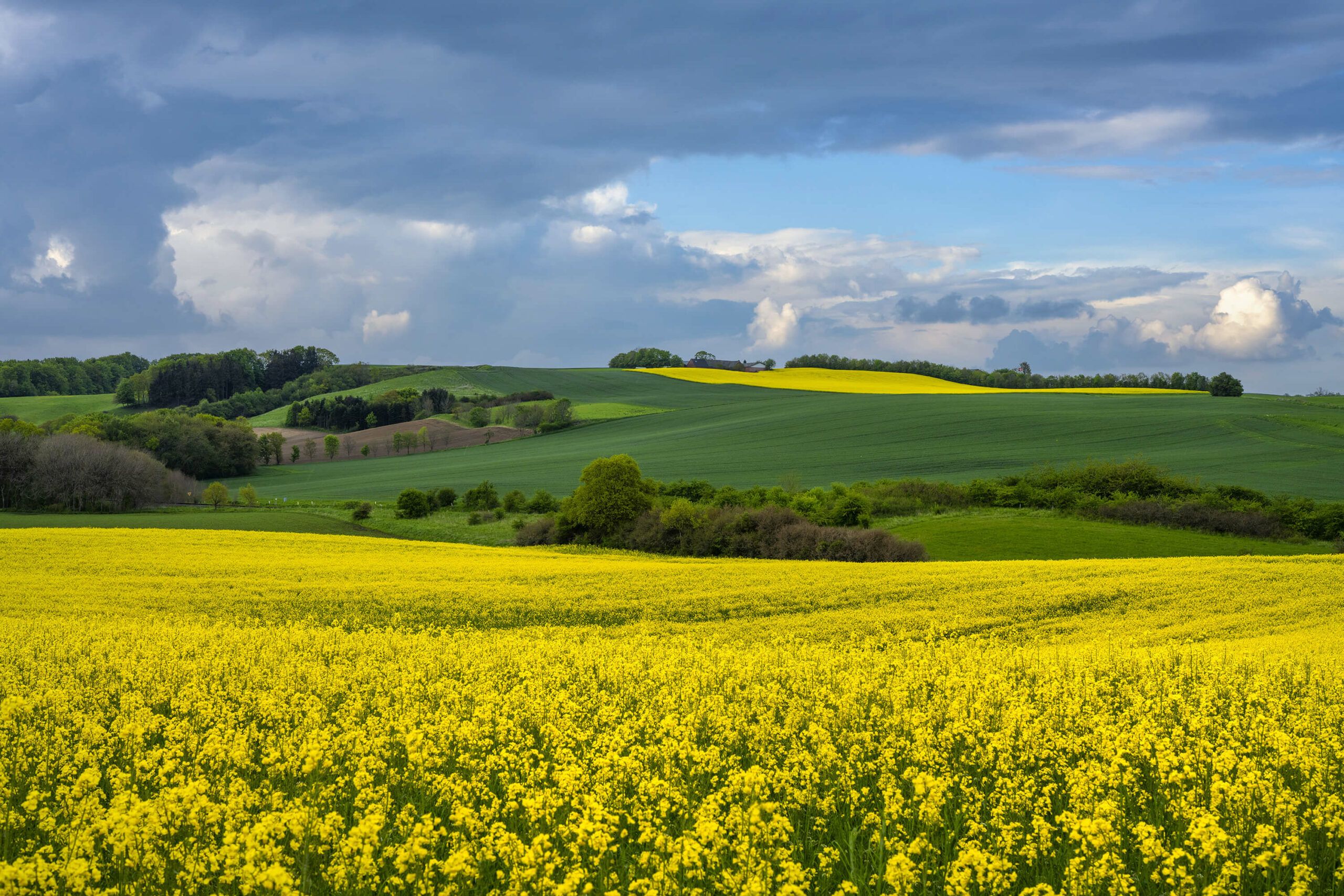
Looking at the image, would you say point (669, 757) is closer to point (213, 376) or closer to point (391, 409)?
point (391, 409)

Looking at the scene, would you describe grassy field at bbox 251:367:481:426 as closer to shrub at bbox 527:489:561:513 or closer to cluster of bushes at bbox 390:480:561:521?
cluster of bushes at bbox 390:480:561:521

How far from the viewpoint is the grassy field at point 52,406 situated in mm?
115688

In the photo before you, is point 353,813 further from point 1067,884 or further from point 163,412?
point 163,412

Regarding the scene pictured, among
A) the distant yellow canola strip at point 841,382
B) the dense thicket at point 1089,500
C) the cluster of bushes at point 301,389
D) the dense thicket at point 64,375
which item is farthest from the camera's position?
the dense thicket at point 64,375

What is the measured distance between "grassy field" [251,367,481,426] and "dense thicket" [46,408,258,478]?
2588 cm

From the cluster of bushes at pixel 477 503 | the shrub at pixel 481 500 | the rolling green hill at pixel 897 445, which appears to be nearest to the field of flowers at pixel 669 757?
the cluster of bushes at pixel 477 503

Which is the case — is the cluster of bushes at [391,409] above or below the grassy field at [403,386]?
below

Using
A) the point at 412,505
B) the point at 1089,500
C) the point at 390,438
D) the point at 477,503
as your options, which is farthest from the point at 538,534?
the point at 390,438

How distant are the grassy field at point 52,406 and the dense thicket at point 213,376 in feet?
10.6

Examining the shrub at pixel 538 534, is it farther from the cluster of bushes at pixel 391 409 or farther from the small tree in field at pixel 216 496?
the cluster of bushes at pixel 391 409

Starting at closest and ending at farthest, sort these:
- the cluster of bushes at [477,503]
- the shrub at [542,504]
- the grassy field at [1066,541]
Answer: the grassy field at [1066,541] < the shrub at [542,504] < the cluster of bushes at [477,503]

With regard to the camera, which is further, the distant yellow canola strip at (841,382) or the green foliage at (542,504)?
the distant yellow canola strip at (841,382)

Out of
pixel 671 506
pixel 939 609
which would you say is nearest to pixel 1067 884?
pixel 939 609

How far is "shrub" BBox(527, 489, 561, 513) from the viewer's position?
49094mm
